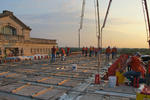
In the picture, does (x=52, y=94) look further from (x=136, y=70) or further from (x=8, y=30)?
(x=8, y=30)

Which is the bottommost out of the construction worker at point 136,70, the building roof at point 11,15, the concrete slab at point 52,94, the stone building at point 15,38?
the concrete slab at point 52,94

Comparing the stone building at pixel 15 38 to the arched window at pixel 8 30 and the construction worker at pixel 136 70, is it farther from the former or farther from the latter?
the construction worker at pixel 136 70

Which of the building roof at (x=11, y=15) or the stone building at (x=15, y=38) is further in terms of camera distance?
the building roof at (x=11, y=15)

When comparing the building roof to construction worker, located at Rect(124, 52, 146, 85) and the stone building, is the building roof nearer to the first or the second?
the stone building

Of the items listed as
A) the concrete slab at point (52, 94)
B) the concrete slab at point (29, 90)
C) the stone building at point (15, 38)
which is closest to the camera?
the concrete slab at point (52, 94)

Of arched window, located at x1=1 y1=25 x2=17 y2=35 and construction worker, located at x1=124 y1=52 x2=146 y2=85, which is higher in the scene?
arched window, located at x1=1 y1=25 x2=17 y2=35

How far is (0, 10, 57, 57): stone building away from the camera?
81.2ft

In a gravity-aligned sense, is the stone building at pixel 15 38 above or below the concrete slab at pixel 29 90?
above

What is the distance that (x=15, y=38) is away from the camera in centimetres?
2738

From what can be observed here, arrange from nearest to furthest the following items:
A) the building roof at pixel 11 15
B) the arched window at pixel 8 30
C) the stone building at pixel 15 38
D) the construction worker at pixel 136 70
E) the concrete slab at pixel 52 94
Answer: the concrete slab at pixel 52 94 → the construction worker at pixel 136 70 → the stone building at pixel 15 38 → the building roof at pixel 11 15 → the arched window at pixel 8 30

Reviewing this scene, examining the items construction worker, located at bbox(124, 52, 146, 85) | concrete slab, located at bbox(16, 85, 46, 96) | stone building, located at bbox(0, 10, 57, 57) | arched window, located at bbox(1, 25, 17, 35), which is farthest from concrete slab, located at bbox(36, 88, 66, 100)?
arched window, located at bbox(1, 25, 17, 35)

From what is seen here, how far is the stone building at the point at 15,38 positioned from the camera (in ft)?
81.2

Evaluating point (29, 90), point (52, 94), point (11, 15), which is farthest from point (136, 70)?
point (11, 15)

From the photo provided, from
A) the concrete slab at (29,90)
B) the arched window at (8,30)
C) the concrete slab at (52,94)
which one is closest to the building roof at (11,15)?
the arched window at (8,30)
